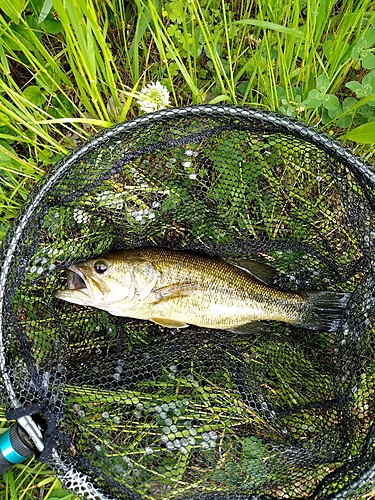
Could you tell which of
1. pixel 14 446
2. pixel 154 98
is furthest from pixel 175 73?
pixel 14 446

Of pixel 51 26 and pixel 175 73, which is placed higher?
pixel 51 26

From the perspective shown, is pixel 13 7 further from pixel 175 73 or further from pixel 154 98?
pixel 175 73

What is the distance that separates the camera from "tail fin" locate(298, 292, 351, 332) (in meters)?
2.66

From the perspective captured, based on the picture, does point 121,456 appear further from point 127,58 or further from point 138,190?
point 127,58

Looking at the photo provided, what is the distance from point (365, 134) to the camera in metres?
2.51

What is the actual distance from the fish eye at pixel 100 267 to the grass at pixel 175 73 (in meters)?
0.75

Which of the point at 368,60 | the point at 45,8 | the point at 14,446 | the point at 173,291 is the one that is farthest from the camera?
the point at 368,60

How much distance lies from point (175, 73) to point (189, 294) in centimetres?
137

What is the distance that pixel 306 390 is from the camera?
8.60 feet

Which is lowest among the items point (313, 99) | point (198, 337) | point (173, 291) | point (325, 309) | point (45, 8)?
point (325, 309)

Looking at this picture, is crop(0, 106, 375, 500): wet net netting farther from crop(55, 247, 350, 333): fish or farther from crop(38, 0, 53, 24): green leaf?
crop(38, 0, 53, 24): green leaf

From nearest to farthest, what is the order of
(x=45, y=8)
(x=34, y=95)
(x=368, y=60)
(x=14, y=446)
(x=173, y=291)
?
(x=14, y=446) → (x=45, y=8) → (x=173, y=291) → (x=368, y=60) → (x=34, y=95)

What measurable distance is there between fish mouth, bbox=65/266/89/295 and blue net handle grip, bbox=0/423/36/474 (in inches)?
29.4

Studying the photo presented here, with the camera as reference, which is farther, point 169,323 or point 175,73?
point 175,73
